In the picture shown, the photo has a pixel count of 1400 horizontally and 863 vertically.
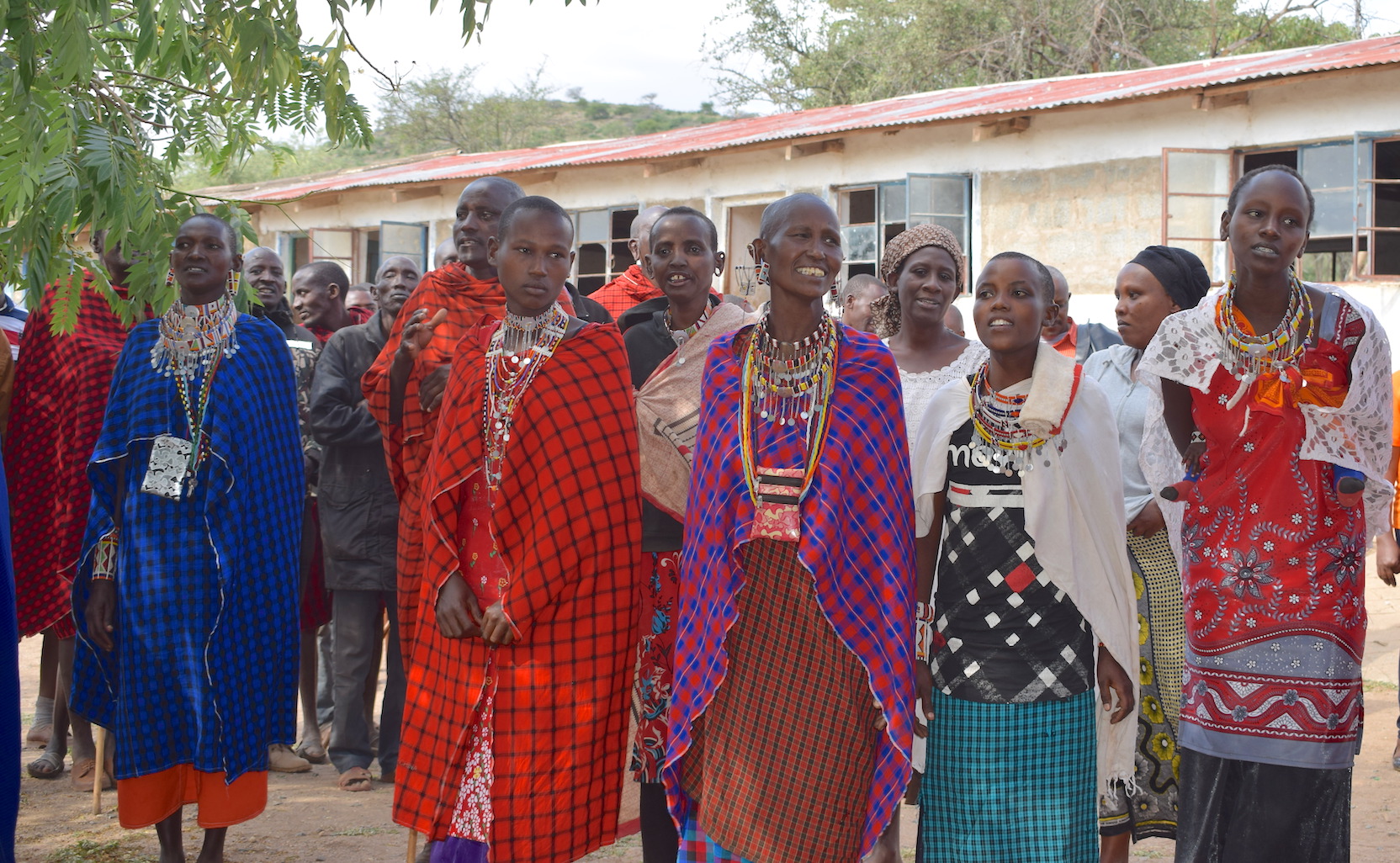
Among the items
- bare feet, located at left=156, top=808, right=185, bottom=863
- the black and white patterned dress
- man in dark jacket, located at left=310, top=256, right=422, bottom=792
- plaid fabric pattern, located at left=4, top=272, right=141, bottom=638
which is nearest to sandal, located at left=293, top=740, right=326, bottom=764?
man in dark jacket, located at left=310, top=256, right=422, bottom=792

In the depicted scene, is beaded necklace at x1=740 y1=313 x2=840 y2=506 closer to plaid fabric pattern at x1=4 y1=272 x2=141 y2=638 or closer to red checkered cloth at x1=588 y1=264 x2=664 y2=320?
red checkered cloth at x1=588 y1=264 x2=664 y2=320

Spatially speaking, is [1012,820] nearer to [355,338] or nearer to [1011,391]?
[1011,391]

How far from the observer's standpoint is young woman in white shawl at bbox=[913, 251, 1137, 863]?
12.0 feet

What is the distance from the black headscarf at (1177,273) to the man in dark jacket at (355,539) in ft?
11.3

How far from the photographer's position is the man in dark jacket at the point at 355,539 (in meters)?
6.16

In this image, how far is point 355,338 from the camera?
20.8 ft

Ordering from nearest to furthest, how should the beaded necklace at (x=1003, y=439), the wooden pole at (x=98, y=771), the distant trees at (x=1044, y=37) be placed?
1. the beaded necklace at (x=1003, y=439)
2. the wooden pole at (x=98, y=771)
3. the distant trees at (x=1044, y=37)

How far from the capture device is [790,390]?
364cm

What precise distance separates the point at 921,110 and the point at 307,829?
1334 centimetres

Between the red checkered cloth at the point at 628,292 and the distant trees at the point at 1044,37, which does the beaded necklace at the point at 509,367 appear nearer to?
the red checkered cloth at the point at 628,292

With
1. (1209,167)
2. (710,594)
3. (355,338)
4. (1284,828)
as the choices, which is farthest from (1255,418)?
(1209,167)

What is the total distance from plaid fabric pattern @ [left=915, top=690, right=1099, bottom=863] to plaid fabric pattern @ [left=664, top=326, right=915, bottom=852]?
0.29m

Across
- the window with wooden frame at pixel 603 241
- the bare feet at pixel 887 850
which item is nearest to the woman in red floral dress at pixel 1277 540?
the bare feet at pixel 887 850

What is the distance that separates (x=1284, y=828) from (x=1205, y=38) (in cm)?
2711
